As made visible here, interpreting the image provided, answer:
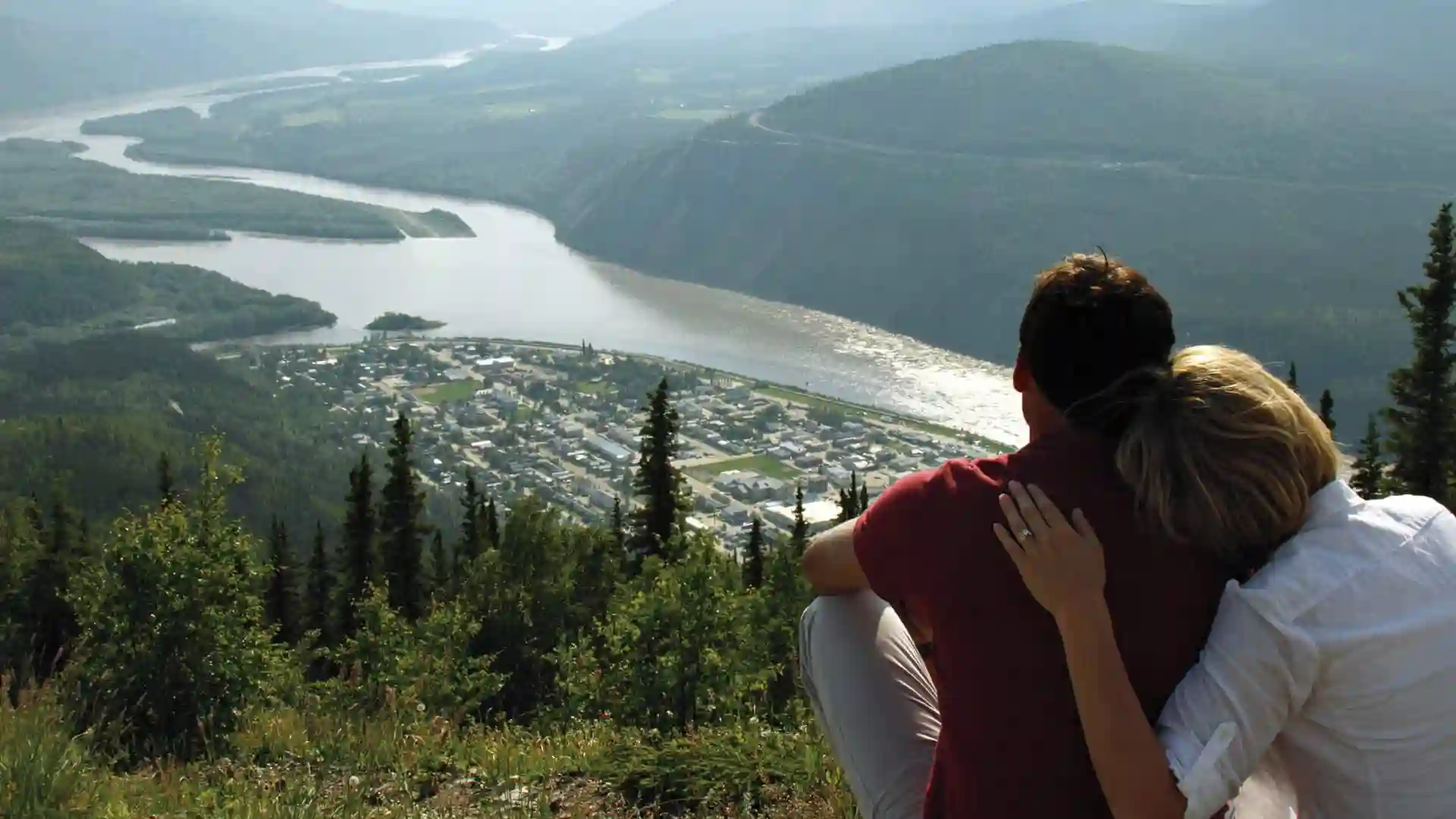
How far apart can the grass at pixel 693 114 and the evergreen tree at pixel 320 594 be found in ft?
297

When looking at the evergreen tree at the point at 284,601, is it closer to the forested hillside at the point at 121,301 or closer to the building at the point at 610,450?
the building at the point at 610,450

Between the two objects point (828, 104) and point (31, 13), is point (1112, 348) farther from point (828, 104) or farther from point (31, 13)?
point (31, 13)

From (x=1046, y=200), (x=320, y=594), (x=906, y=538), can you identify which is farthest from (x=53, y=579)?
(x=1046, y=200)

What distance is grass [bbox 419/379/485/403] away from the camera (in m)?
45.4

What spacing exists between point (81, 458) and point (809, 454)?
2008 cm

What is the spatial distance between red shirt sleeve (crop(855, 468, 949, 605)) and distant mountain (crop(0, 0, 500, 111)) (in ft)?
540

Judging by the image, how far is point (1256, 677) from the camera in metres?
1.62

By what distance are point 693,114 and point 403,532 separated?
325 ft

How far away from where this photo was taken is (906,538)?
6.05ft

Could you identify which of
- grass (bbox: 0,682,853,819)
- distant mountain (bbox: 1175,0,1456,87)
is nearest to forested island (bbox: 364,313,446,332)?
grass (bbox: 0,682,853,819)

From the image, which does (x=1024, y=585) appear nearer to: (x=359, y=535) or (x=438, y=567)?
(x=359, y=535)

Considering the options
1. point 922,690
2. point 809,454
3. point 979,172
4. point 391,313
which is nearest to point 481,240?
point 391,313

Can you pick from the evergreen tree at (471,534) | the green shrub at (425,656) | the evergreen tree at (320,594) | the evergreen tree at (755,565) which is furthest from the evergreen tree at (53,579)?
the evergreen tree at (755,565)

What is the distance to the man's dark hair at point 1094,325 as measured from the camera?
5.89 ft
